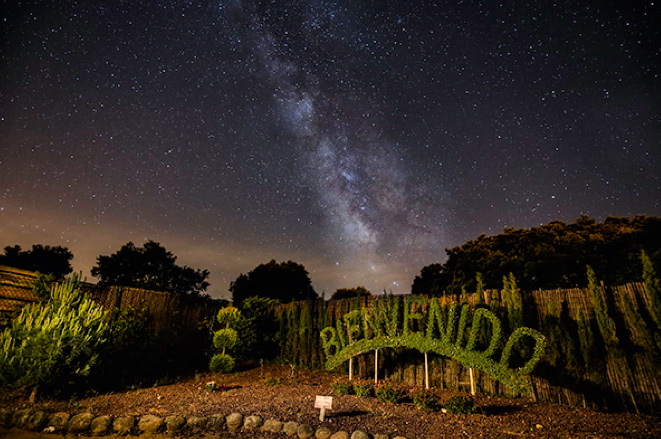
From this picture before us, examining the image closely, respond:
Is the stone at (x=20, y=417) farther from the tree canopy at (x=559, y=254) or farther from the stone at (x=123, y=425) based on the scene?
the tree canopy at (x=559, y=254)

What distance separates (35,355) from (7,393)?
1070 mm

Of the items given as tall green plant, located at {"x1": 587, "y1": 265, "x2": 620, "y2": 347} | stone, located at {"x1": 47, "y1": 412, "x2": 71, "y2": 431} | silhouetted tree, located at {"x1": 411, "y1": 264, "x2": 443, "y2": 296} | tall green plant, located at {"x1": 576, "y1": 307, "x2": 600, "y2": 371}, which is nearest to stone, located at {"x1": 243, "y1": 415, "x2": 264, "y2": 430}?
stone, located at {"x1": 47, "y1": 412, "x2": 71, "y2": 431}

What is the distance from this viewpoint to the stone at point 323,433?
4.88m

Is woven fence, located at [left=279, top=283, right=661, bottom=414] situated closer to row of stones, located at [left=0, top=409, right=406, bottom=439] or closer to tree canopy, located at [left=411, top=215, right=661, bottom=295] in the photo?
tree canopy, located at [left=411, top=215, right=661, bottom=295]

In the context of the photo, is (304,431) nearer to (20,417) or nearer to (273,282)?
(20,417)

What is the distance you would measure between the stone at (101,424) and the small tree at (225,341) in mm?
5126

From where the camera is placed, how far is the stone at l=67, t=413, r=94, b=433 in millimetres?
5195

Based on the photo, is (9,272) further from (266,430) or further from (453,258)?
(453,258)

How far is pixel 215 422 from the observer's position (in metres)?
5.42

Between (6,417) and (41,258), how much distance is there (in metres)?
29.9

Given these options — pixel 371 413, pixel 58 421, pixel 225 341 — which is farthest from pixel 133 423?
pixel 225 341

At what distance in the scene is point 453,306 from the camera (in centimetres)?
737

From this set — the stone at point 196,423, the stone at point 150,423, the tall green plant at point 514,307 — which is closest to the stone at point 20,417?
the stone at point 150,423

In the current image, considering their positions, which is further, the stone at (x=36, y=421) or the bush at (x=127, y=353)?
the bush at (x=127, y=353)
